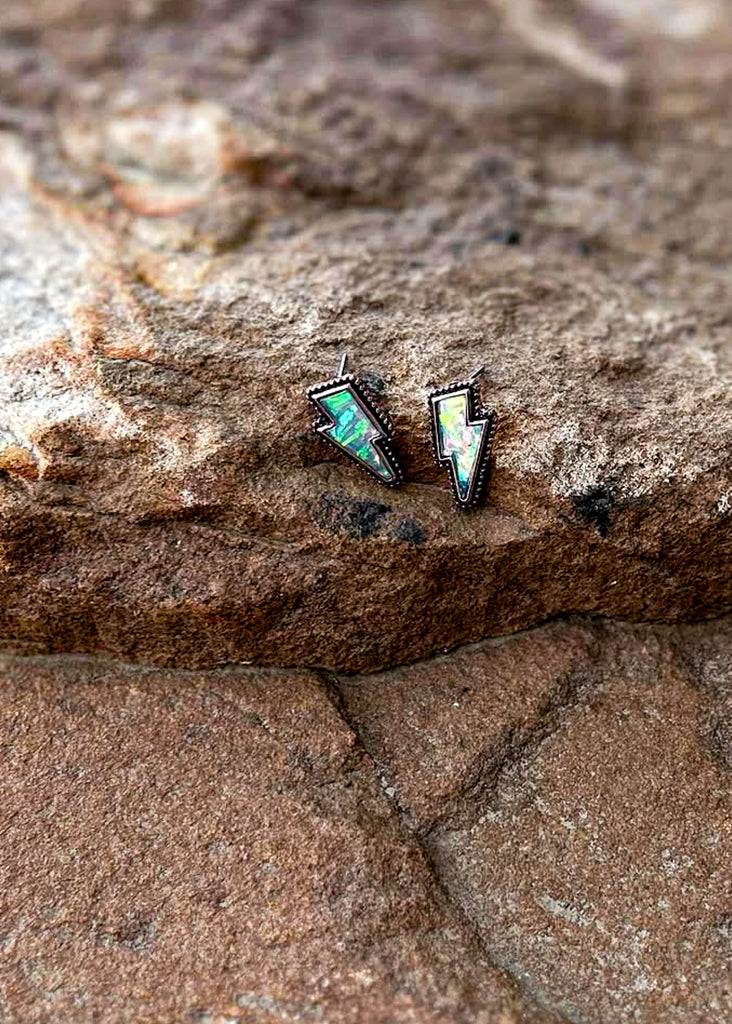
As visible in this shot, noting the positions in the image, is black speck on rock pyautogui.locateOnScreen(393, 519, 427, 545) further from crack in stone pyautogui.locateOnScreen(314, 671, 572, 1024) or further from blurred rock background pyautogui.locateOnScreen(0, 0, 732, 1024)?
crack in stone pyautogui.locateOnScreen(314, 671, 572, 1024)

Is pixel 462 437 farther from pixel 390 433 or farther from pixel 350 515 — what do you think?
pixel 350 515

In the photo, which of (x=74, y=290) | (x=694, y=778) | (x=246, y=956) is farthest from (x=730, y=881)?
(x=74, y=290)

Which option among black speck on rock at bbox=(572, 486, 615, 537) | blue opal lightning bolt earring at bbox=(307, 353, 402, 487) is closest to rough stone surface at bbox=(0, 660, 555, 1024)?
blue opal lightning bolt earring at bbox=(307, 353, 402, 487)

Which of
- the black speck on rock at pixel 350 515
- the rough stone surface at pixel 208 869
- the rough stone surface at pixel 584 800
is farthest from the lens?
the black speck on rock at pixel 350 515

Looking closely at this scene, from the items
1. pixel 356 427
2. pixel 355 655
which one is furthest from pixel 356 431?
pixel 355 655

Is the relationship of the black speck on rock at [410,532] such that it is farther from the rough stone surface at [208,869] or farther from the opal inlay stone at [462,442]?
the rough stone surface at [208,869]

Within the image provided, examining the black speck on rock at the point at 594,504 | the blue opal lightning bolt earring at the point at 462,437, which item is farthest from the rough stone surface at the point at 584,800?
the blue opal lightning bolt earring at the point at 462,437

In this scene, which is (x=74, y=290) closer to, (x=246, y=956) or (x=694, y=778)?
(x=246, y=956)
